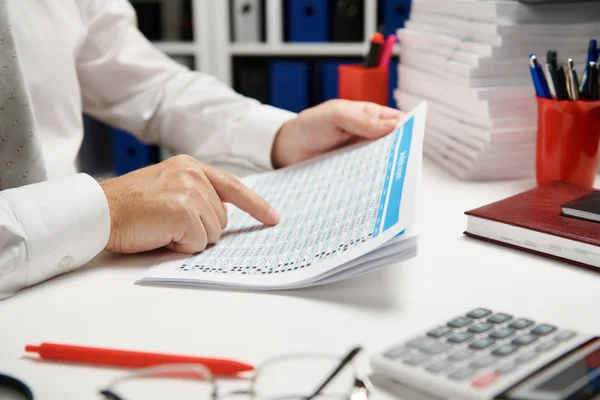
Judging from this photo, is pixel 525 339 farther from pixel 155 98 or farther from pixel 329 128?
pixel 155 98

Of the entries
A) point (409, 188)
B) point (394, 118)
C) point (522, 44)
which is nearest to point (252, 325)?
point (409, 188)

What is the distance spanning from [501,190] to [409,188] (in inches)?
12.6

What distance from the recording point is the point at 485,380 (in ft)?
1.19

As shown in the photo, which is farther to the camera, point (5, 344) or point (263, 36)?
point (263, 36)

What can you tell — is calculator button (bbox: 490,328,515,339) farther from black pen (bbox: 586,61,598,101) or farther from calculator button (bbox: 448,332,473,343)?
black pen (bbox: 586,61,598,101)

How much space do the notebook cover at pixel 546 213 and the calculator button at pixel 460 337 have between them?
217mm

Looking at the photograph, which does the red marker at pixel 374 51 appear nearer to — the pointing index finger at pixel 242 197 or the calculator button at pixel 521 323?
the pointing index finger at pixel 242 197

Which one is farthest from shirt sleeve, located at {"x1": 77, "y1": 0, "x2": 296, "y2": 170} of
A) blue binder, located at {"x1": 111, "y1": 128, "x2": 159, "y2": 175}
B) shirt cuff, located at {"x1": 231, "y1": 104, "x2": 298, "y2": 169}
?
blue binder, located at {"x1": 111, "y1": 128, "x2": 159, "y2": 175}

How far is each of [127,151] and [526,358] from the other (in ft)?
5.54

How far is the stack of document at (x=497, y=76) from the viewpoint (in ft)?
2.90

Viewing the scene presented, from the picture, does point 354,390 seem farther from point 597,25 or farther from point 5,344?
point 597,25

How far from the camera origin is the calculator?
36cm

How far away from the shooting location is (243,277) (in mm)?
554

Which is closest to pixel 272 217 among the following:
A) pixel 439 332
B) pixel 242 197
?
pixel 242 197
